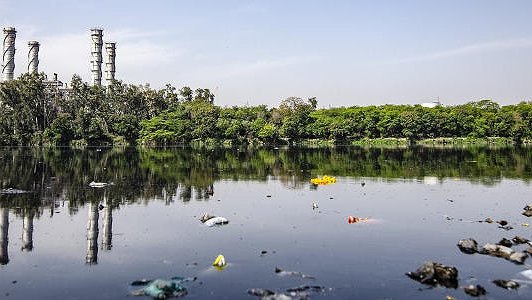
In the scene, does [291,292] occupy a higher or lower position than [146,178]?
lower

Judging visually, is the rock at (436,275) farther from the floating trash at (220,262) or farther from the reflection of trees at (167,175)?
the reflection of trees at (167,175)

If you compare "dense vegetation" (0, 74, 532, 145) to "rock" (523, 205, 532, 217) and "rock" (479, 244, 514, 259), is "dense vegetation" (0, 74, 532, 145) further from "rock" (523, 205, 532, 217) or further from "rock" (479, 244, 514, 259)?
"rock" (479, 244, 514, 259)

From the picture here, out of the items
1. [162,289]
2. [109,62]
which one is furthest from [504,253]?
[109,62]

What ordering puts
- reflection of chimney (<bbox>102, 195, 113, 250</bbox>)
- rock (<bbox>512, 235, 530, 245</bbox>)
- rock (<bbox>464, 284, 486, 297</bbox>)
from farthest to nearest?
rock (<bbox>512, 235, 530, 245</bbox>)
reflection of chimney (<bbox>102, 195, 113, 250</bbox>)
rock (<bbox>464, 284, 486, 297</bbox>)

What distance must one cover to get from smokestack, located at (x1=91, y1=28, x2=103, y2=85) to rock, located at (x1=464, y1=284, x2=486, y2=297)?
350 ft

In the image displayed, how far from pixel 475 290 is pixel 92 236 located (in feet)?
40.8

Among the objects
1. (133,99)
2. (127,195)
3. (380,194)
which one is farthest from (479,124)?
(127,195)

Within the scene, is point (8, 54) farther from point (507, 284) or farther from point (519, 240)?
point (507, 284)

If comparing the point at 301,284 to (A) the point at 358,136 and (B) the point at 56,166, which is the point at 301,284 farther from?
(A) the point at 358,136

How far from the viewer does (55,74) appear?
113 meters

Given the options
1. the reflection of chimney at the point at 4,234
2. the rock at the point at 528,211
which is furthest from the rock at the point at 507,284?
the reflection of chimney at the point at 4,234

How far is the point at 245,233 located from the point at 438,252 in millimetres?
6640

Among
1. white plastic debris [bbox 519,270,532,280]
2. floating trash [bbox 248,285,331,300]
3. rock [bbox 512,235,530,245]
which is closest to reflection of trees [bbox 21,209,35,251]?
floating trash [bbox 248,285,331,300]

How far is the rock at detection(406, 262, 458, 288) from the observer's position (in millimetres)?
13375
